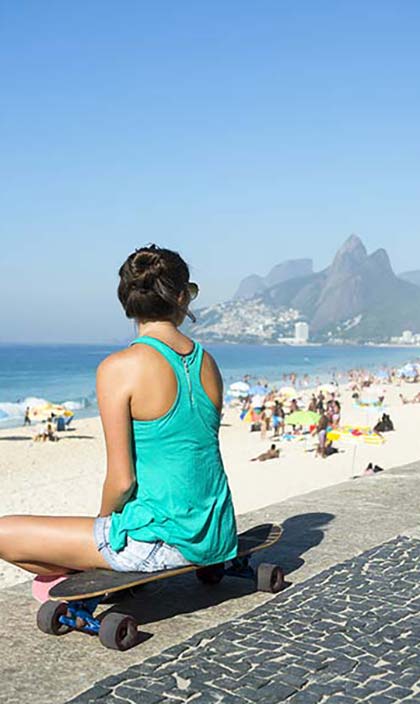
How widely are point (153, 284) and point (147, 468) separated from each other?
68 centimetres

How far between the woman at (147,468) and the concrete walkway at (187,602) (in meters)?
0.26

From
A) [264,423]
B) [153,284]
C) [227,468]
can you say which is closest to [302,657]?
[153,284]

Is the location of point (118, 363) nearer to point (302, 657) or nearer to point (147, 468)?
point (147, 468)

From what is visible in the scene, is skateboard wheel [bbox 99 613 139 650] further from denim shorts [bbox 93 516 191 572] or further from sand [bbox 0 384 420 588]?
sand [bbox 0 384 420 588]

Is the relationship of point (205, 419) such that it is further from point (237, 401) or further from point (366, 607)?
point (237, 401)

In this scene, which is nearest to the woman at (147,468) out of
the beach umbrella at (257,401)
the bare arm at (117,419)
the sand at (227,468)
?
the bare arm at (117,419)

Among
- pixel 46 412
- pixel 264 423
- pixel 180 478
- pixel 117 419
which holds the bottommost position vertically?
pixel 264 423

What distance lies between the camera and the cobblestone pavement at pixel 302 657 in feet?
8.75

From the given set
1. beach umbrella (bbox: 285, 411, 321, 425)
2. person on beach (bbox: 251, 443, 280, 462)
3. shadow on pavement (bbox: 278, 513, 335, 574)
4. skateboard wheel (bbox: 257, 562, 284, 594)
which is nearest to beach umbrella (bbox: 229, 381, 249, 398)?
beach umbrella (bbox: 285, 411, 321, 425)

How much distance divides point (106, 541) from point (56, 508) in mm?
10401

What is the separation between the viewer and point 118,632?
3.05 meters

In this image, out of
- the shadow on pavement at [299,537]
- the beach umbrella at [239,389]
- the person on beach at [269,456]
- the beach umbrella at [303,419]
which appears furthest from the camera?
the beach umbrella at [239,389]

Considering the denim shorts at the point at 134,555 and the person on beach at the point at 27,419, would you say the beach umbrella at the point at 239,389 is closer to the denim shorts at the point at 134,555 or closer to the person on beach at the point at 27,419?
the person on beach at the point at 27,419

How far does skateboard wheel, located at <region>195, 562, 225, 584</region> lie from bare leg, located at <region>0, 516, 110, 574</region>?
0.70 meters
